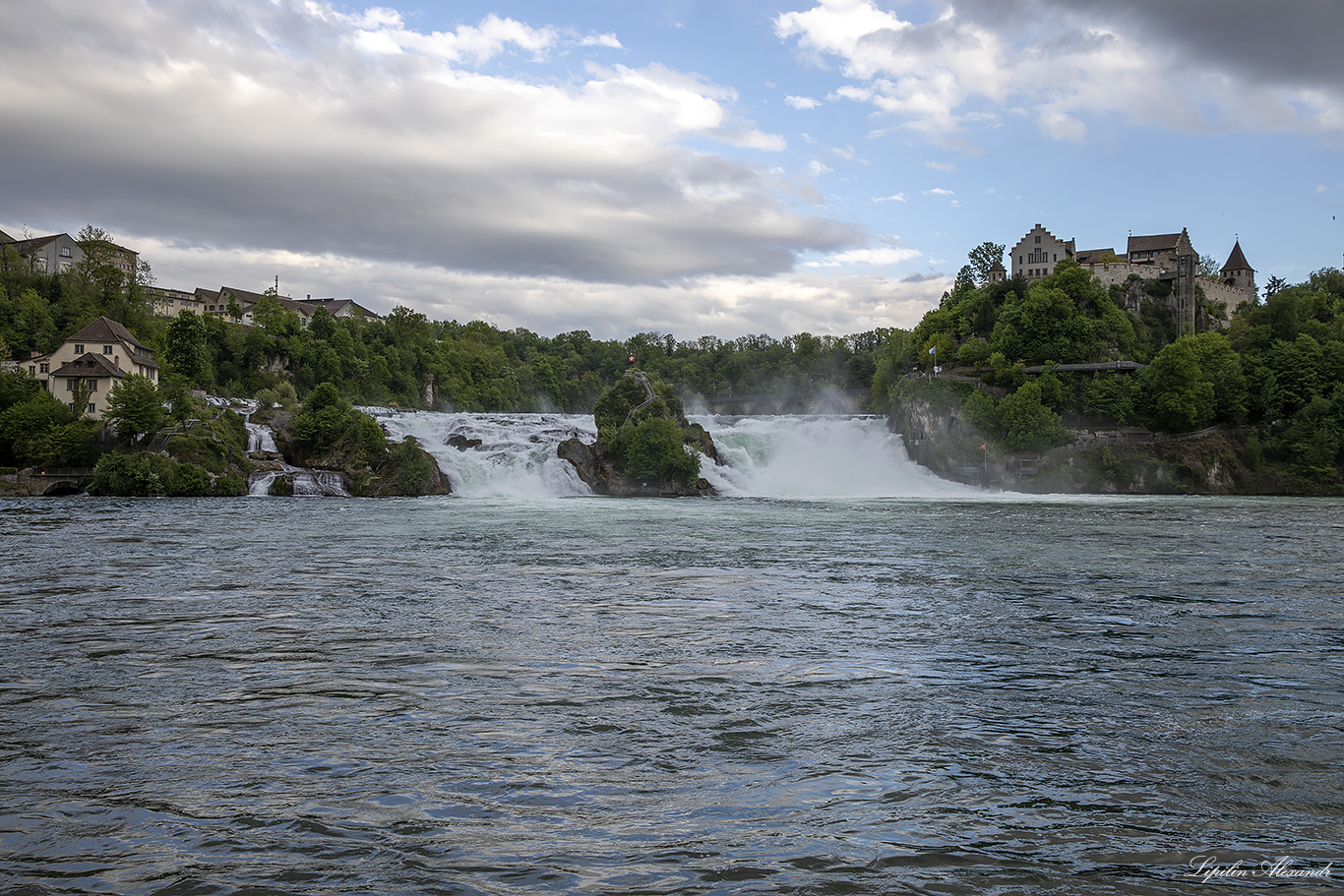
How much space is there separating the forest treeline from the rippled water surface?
4894cm

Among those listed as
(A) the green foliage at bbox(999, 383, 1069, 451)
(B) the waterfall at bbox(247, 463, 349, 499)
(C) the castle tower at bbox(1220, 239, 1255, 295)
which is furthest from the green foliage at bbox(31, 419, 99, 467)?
(C) the castle tower at bbox(1220, 239, 1255, 295)

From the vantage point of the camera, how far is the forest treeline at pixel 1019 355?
229 ft

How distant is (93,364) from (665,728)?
64951 mm

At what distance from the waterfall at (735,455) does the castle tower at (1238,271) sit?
74.6m

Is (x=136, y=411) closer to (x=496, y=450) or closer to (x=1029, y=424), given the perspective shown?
(x=496, y=450)

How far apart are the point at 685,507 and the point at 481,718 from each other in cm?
3586

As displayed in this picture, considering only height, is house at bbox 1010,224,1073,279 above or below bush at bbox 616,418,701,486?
above

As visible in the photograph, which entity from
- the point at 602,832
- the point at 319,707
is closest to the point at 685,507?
the point at 319,707

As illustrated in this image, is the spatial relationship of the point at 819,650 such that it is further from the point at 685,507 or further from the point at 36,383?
the point at 36,383

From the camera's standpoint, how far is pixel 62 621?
13.4m

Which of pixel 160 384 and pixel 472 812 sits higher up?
pixel 160 384

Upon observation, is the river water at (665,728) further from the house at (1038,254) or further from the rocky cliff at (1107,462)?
the house at (1038,254)

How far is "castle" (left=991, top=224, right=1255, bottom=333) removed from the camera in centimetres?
9212

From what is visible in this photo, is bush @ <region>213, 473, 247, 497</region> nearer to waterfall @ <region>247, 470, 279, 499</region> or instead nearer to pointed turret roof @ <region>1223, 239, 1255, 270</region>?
waterfall @ <region>247, 470, 279, 499</region>
